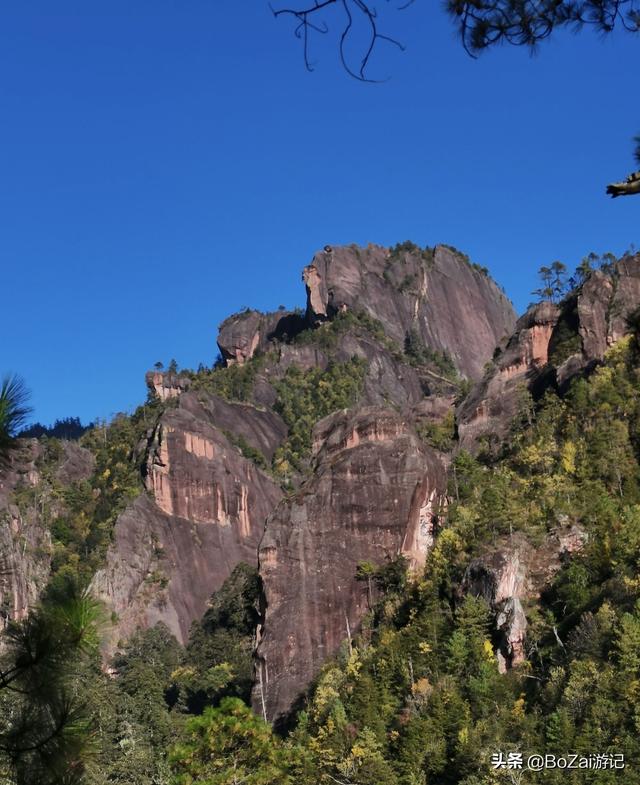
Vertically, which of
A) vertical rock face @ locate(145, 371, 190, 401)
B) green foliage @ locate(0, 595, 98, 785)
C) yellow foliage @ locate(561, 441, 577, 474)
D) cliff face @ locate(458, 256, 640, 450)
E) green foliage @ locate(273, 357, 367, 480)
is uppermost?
vertical rock face @ locate(145, 371, 190, 401)

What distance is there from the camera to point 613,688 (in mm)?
39875

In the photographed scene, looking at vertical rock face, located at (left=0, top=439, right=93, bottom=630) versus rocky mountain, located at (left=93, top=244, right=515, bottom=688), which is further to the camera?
vertical rock face, located at (left=0, top=439, right=93, bottom=630)

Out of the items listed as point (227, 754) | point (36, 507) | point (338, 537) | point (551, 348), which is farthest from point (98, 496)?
point (227, 754)

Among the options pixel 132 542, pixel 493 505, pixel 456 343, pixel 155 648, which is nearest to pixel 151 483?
pixel 132 542

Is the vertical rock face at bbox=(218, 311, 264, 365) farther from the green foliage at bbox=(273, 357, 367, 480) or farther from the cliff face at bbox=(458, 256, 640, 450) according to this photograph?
the cliff face at bbox=(458, 256, 640, 450)

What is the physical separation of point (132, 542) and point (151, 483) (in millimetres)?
6816

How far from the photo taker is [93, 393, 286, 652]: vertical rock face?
9294 centimetres

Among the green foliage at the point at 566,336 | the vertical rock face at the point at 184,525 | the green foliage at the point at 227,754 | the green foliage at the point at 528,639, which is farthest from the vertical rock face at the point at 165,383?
the green foliage at the point at 227,754

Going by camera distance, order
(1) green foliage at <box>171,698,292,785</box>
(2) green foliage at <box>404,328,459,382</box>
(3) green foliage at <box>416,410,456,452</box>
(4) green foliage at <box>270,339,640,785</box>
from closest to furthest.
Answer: (1) green foliage at <box>171,698,292,785</box> → (4) green foliage at <box>270,339,640,785</box> → (3) green foliage at <box>416,410,456,452</box> → (2) green foliage at <box>404,328,459,382</box>

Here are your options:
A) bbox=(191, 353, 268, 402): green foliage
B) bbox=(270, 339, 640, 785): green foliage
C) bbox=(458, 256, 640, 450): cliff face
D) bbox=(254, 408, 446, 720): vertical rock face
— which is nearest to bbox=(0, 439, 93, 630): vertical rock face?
bbox=(191, 353, 268, 402): green foliage

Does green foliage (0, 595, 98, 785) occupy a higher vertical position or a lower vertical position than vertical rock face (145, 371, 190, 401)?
lower

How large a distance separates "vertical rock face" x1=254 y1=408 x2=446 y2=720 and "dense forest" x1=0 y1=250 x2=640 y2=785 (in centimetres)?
138

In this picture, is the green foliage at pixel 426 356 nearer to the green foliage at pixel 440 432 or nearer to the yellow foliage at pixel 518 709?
the green foliage at pixel 440 432

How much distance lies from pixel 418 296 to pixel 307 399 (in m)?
30.6
